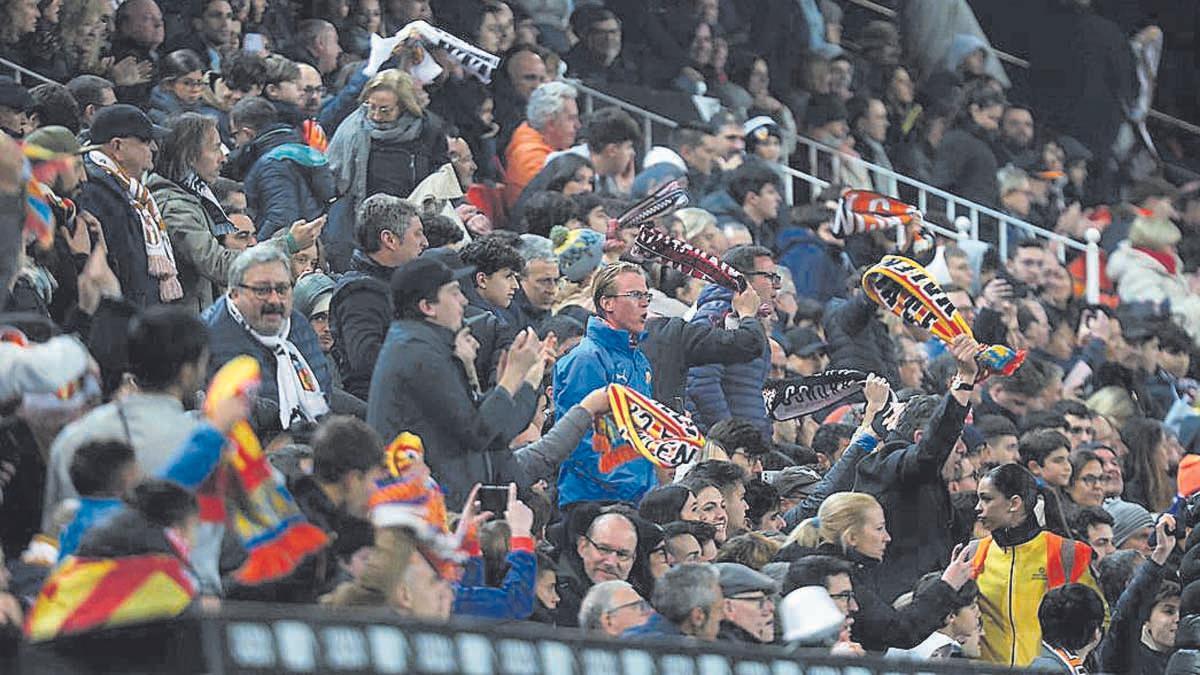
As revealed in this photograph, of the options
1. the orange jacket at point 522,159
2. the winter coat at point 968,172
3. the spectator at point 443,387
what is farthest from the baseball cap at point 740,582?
the winter coat at point 968,172

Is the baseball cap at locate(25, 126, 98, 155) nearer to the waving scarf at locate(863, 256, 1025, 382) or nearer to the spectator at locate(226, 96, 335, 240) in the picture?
the spectator at locate(226, 96, 335, 240)

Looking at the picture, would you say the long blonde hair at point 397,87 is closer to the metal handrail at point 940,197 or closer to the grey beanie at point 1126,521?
the grey beanie at point 1126,521

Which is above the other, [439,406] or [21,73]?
[439,406]

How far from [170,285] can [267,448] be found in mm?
1655

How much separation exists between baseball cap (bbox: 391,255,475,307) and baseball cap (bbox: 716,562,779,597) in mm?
1305

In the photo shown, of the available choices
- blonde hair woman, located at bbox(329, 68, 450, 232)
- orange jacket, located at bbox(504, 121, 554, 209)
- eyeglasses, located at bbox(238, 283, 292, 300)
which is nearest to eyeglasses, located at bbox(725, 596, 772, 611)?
eyeglasses, located at bbox(238, 283, 292, 300)

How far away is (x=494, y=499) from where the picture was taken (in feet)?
29.1

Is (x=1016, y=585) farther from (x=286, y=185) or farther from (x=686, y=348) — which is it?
(x=286, y=185)

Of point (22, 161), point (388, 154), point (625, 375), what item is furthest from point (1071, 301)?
point (22, 161)

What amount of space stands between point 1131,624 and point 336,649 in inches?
200

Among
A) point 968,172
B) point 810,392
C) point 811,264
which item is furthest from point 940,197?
point 810,392

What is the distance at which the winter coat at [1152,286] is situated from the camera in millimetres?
18750

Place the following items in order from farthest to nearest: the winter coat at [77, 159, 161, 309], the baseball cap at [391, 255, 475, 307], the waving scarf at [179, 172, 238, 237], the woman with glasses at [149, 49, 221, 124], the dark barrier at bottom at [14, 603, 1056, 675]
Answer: the woman with glasses at [149, 49, 221, 124] → the waving scarf at [179, 172, 238, 237] → the winter coat at [77, 159, 161, 309] → the baseball cap at [391, 255, 475, 307] → the dark barrier at bottom at [14, 603, 1056, 675]

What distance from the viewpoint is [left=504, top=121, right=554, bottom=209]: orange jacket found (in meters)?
14.9
